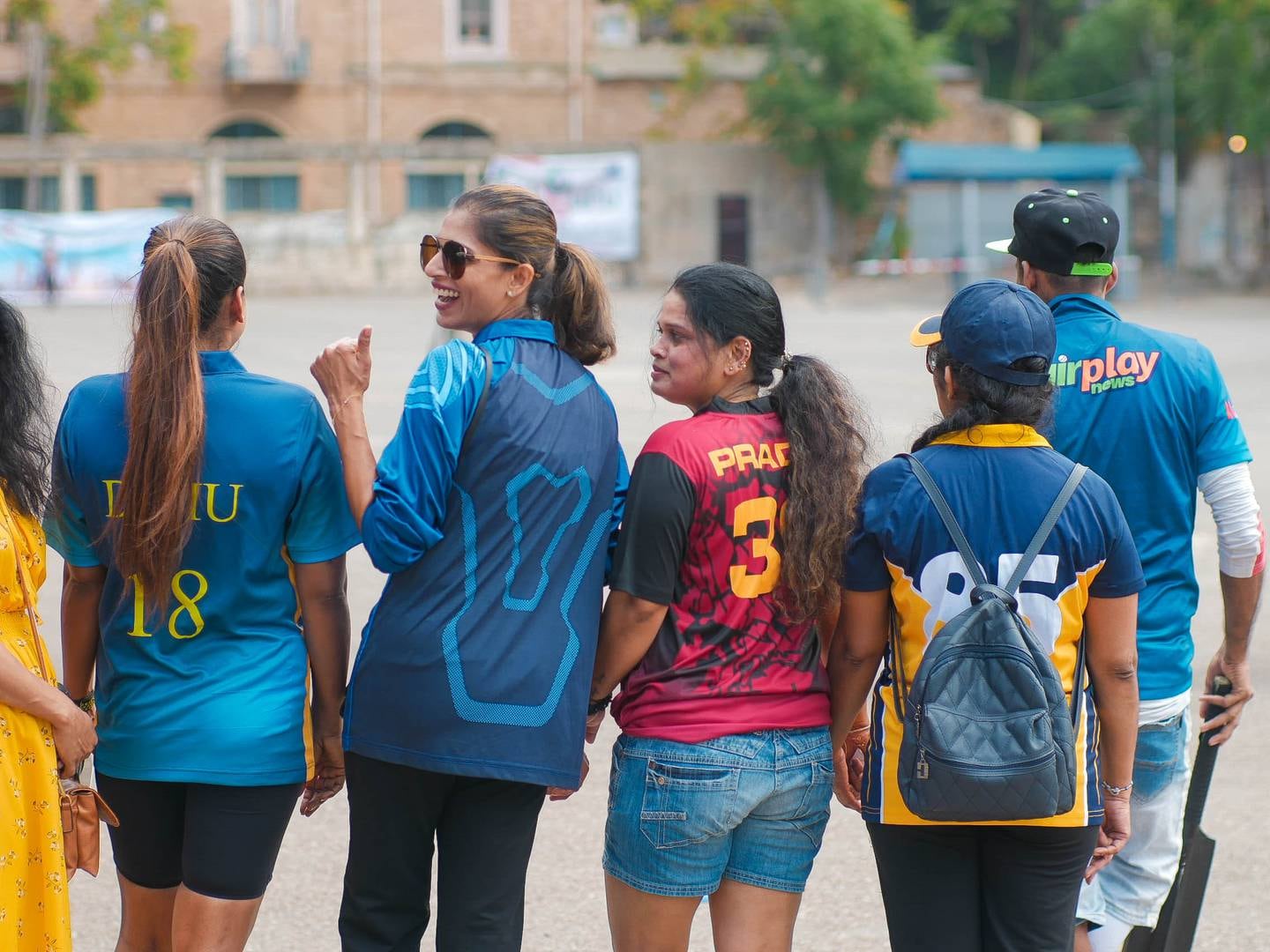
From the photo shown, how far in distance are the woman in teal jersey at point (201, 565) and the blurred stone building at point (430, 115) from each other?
36426mm

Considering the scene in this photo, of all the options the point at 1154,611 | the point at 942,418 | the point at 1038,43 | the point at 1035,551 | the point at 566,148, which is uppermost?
the point at 1038,43

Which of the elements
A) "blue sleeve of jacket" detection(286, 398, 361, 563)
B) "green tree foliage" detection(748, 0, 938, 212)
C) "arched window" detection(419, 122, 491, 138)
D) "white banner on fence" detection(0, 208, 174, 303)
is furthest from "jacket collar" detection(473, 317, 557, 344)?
"arched window" detection(419, 122, 491, 138)

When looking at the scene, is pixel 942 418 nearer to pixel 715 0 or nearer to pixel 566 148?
pixel 566 148

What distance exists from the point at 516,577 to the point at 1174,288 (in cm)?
3595

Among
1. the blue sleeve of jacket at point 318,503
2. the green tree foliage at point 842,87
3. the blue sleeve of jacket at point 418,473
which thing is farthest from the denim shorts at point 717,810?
the green tree foliage at point 842,87

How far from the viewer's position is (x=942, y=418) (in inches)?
117

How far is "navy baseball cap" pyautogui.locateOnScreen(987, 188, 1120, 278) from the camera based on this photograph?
11.1 feet

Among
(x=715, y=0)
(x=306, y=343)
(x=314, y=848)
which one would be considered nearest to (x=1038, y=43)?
(x=715, y=0)

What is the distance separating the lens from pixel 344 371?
2896mm

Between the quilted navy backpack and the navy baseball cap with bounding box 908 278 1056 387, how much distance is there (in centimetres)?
41

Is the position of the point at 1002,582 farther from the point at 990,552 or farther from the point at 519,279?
the point at 519,279

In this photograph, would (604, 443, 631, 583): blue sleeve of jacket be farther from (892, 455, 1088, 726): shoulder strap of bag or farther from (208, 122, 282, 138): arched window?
(208, 122, 282, 138): arched window

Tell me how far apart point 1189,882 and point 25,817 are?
2580mm

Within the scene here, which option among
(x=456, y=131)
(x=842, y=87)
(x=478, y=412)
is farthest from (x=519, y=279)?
(x=456, y=131)
